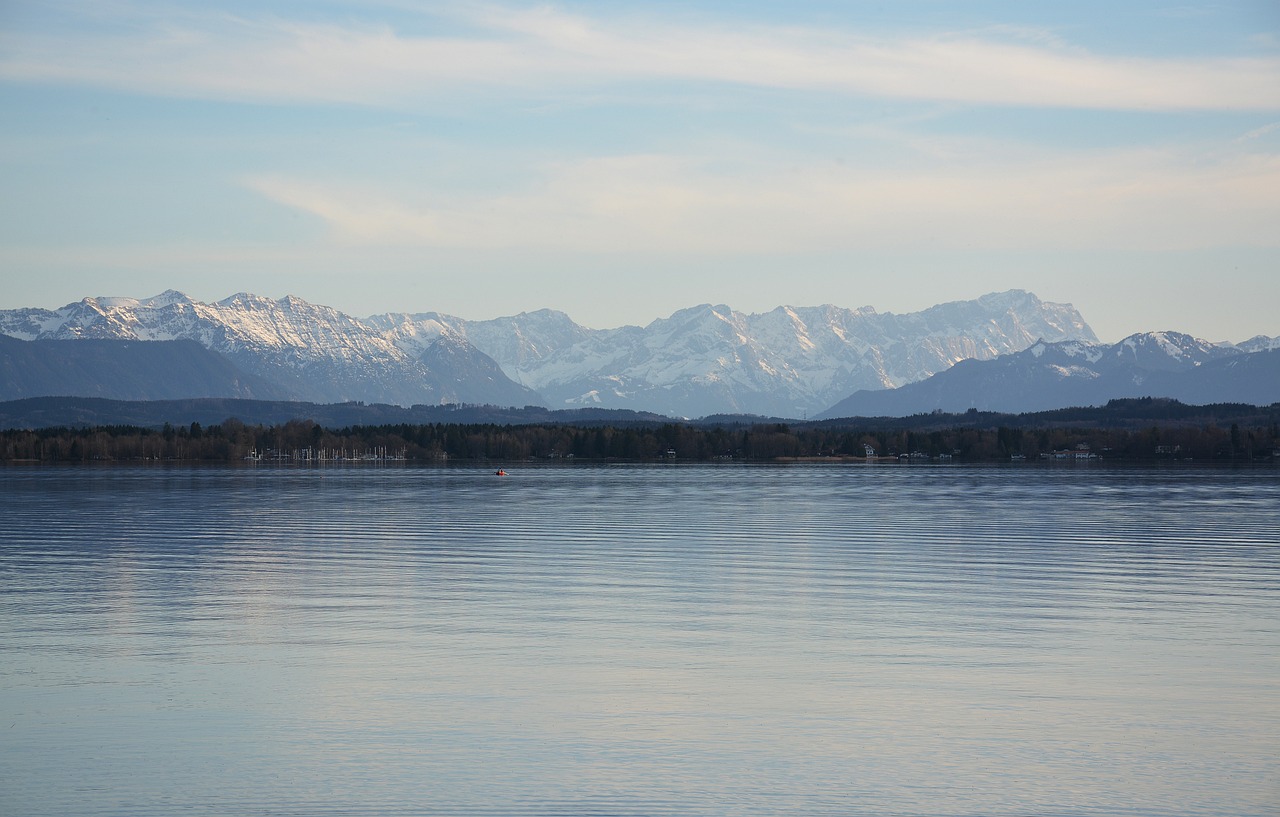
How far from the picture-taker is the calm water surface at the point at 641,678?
62.0 feet

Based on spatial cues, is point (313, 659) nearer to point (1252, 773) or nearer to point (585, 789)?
point (585, 789)

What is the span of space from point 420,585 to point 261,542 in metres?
19.5

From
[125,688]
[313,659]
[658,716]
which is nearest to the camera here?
[658,716]

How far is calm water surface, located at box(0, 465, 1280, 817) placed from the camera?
62.0 feet

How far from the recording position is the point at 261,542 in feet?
194

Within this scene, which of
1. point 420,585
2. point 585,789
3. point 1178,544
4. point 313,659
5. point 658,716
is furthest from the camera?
point 1178,544

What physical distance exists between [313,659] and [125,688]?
4156 mm

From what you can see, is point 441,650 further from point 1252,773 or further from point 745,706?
point 1252,773

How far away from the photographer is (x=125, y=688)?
25.1 metres

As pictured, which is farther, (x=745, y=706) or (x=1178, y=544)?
(x=1178, y=544)

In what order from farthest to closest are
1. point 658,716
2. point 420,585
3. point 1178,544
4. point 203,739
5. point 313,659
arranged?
point 1178,544, point 420,585, point 313,659, point 658,716, point 203,739

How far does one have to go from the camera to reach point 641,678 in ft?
85.9

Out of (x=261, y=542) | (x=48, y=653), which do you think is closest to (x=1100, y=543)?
(x=261, y=542)

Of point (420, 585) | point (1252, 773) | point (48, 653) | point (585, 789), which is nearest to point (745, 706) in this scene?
point (585, 789)
